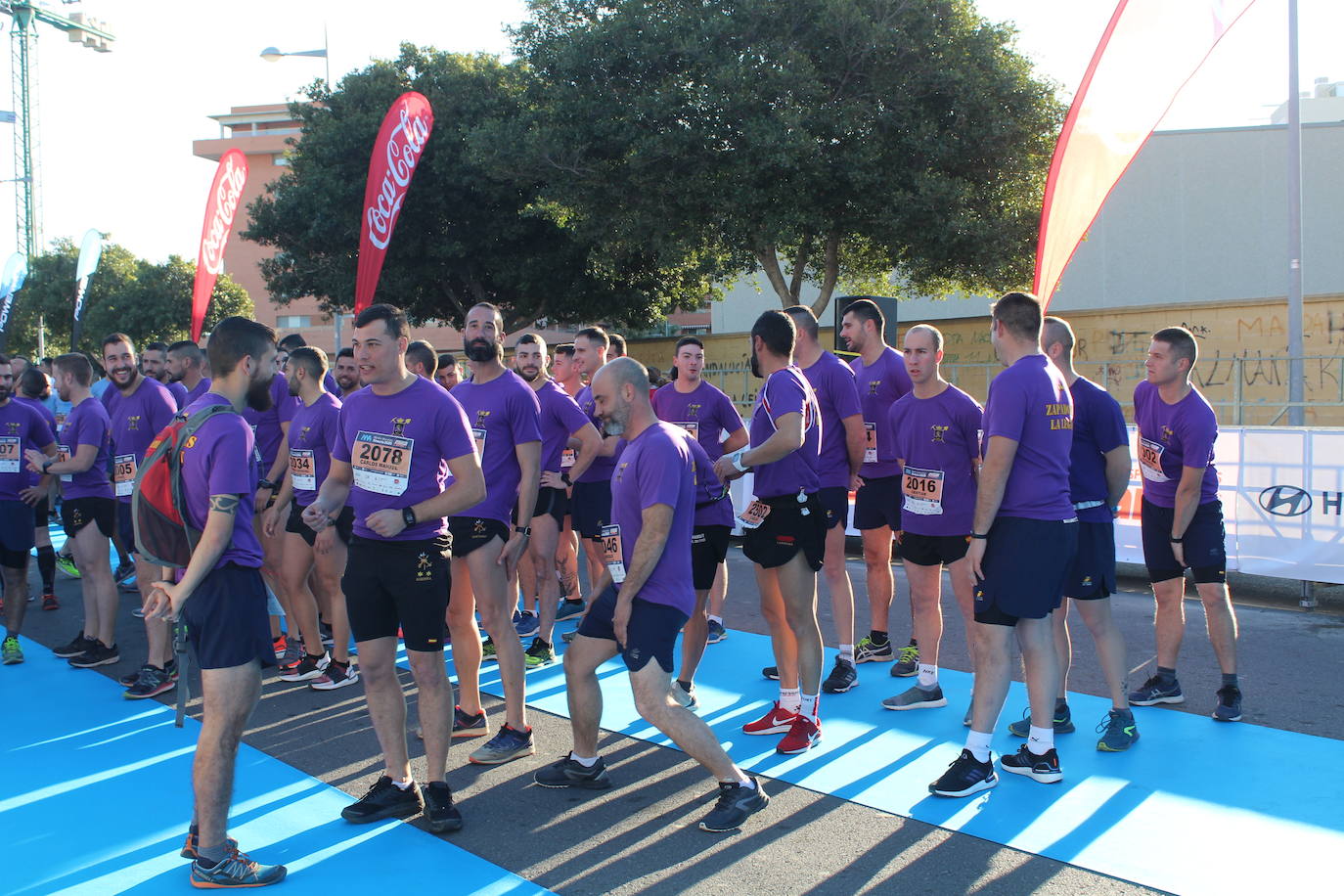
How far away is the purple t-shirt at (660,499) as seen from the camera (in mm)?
4094

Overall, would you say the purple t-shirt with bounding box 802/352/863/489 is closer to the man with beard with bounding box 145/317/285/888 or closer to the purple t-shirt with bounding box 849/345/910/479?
the purple t-shirt with bounding box 849/345/910/479

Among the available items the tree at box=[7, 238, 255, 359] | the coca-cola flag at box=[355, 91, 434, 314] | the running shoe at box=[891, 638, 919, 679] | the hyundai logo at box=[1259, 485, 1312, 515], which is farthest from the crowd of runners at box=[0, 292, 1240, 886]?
the tree at box=[7, 238, 255, 359]

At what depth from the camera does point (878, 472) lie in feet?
21.4

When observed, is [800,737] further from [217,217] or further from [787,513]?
[217,217]

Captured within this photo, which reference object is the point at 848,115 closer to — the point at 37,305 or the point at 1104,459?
the point at 1104,459

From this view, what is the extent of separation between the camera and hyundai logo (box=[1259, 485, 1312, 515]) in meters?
8.35

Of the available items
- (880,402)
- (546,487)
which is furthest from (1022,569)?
(546,487)

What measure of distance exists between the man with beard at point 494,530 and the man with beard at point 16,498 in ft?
12.3

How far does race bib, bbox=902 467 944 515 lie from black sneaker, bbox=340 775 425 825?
9.48ft

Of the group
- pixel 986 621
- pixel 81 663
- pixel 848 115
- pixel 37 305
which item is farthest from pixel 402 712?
pixel 37 305

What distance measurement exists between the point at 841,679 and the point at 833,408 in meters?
1.55

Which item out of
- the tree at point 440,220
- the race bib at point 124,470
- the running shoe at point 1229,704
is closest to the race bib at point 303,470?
the race bib at point 124,470

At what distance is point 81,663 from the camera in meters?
7.18

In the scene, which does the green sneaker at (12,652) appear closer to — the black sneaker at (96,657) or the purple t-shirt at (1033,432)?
the black sneaker at (96,657)
